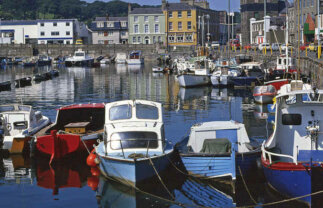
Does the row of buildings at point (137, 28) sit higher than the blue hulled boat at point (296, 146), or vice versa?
the row of buildings at point (137, 28)

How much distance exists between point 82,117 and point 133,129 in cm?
915

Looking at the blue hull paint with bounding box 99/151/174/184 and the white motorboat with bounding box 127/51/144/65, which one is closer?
the blue hull paint with bounding box 99/151/174/184

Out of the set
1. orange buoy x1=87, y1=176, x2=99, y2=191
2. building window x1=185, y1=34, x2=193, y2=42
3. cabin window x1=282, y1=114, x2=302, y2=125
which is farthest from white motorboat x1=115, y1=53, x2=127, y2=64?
cabin window x1=282, y1=114, x2=302, y2=125

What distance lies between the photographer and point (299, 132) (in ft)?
72.0

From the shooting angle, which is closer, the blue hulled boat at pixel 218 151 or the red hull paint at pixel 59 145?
the blue hulled boat at pixel 218 151

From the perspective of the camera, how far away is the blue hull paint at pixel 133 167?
21250 mm

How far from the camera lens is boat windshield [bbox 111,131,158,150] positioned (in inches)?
893

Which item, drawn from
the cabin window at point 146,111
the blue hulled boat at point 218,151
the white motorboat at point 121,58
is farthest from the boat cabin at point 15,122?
the white motorboat at point 121,58

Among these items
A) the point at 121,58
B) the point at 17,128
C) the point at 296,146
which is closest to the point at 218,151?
the point at 296,146

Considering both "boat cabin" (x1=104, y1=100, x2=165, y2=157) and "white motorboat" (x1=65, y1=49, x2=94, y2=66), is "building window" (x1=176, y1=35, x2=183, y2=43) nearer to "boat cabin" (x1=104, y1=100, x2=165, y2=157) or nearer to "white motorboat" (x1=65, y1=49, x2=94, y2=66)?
"white motorboat" (x1=65, y1=49, x2=94, y2=66)

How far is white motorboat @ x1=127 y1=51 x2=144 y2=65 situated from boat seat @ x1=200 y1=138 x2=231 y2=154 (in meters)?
102

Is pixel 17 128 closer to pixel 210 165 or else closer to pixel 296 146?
pixel 210 165

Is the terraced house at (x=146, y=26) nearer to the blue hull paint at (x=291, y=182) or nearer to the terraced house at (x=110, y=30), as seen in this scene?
the terraced house at (x=110, y=30)

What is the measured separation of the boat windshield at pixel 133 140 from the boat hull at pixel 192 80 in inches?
1655
